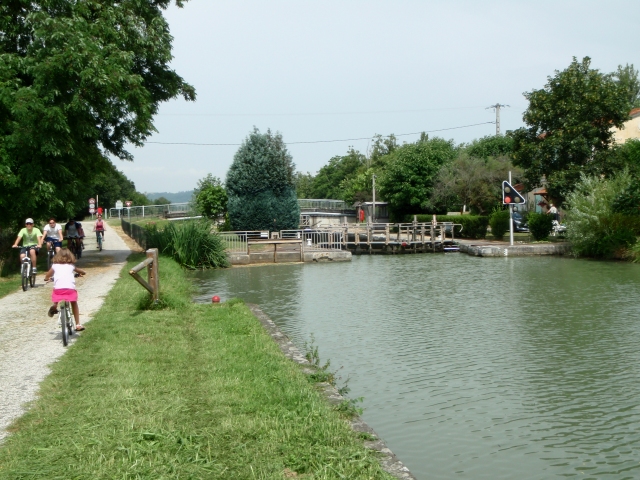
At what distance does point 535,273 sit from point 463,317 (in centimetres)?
1009

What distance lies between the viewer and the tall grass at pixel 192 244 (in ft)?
89.0

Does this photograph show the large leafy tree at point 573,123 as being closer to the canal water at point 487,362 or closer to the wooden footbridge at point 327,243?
the wooden footbridge at point 327,243

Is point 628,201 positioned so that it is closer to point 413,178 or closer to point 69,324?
point 69,324

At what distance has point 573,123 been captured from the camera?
3488 centimetres

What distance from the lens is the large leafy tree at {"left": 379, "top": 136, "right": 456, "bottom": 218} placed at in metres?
52.8

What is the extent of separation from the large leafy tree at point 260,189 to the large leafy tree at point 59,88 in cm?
2069

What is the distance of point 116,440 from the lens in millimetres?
5680

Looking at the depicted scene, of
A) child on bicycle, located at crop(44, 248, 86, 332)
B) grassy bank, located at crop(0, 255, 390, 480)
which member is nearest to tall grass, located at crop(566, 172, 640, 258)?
grassy bank, located at crop(0, 255, 390, 480)

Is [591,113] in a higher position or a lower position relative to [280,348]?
higher

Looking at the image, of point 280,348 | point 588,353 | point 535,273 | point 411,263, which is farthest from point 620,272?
point 280,348

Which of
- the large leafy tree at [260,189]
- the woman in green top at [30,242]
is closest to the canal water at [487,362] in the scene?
the woman in green top at [30,242]

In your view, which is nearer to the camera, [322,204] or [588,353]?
[588,353]

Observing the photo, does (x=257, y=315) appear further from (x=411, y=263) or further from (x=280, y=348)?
(x=411, y=263)

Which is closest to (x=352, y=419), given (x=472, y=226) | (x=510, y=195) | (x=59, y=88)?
(x=59, y=88)
